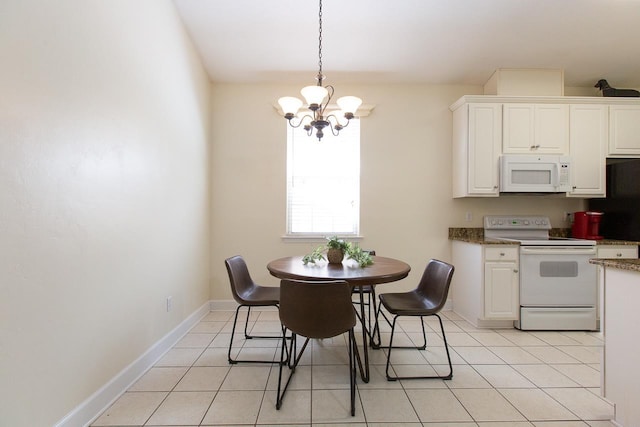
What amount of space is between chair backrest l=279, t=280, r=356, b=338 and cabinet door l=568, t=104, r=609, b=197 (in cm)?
311

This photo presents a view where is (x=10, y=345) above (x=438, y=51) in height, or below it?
below

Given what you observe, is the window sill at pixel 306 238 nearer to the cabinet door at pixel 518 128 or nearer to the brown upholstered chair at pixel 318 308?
the brown upholstered chair at pixel 318 308

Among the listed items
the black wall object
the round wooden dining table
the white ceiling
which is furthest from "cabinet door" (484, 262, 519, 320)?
the black wall object

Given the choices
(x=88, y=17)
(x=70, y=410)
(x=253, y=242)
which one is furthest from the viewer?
(x=253, y=242)

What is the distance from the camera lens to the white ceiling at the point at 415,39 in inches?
98.0

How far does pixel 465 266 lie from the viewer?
319 cm

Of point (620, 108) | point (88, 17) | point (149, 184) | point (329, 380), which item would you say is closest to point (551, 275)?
point (620, 108)

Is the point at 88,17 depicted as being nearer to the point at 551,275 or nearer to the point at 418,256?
the point at 418,256

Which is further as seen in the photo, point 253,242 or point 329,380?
point 253,242

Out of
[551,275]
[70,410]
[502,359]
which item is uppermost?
[551,275]

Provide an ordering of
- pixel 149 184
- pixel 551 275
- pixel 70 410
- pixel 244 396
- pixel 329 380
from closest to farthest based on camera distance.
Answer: pixel 70 410, pixel 244 396, pixel 329 380, pixel 149 184, pixel 551 275

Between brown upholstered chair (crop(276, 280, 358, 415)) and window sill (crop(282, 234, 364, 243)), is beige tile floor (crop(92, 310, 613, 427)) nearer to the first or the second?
brown upholstered chair (crop(276, 280, 358, 415))

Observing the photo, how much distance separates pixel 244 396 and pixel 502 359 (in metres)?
1.96

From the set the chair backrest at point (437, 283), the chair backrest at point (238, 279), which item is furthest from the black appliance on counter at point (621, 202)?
the chair backrest at point (238, 279)
